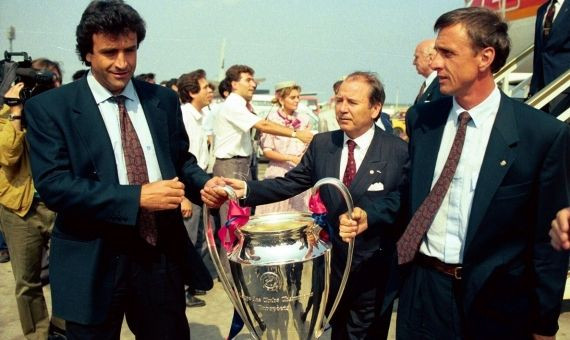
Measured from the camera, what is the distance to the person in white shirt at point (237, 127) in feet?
A: 17.2

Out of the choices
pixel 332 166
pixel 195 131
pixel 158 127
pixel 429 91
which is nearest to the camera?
pixel 158 127

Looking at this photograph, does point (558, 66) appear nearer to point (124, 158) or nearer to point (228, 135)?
point (228, 135)

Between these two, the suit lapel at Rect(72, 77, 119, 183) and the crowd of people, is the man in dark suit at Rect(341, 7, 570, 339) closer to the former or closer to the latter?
the crowd of people

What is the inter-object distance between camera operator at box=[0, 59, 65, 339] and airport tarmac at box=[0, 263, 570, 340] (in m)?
0.47

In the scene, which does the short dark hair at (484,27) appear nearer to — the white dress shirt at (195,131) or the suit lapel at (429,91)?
the suit lapel at (429,91)

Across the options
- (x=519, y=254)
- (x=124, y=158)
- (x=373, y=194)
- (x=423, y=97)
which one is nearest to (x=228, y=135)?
(x=423, y=97)

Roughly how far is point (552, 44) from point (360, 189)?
2.63 metres

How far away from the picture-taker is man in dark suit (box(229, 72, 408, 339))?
279cm

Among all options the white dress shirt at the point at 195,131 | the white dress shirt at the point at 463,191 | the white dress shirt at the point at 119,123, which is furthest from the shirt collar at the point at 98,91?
the white dress shirt at the point at 195,131

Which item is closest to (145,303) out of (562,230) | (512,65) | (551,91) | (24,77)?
(562,230)

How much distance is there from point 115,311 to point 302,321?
81cm

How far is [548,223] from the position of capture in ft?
6.48

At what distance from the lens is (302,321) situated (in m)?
2.08

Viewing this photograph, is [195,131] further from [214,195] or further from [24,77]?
[214,195]
